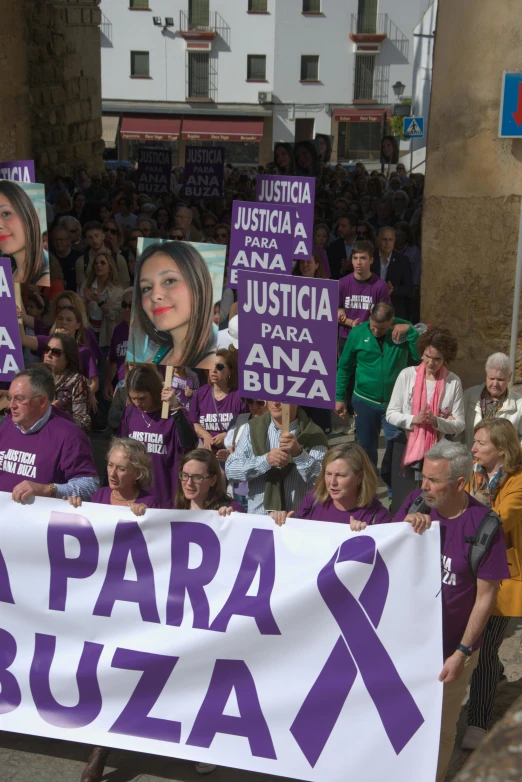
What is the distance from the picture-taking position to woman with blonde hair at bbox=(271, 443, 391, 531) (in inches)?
164

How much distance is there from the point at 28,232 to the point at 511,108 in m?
3.44

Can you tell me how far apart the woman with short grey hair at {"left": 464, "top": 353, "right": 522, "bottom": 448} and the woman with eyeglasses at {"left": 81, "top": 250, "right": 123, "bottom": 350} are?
3.71 m

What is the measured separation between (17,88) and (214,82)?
121 feet

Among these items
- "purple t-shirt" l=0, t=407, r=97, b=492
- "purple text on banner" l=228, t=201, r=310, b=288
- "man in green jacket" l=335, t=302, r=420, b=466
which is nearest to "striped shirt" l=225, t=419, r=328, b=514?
"purple t-shirt" l=0, t=407, r=97, b=492

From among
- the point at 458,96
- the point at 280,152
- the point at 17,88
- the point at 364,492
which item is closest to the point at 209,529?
the point at 364,492

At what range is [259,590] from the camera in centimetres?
401

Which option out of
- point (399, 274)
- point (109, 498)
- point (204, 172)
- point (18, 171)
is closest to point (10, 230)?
point (18, 171)

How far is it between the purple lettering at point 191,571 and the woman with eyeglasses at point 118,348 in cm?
359

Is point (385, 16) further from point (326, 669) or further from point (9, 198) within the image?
point (326, 669)

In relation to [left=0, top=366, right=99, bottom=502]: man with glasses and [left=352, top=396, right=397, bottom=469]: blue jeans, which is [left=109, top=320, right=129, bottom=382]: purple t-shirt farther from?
[left=0, top=366, right=99, bottom=502]: man with glasses

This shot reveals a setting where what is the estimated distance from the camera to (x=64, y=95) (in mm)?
17922

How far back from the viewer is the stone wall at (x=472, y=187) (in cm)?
738

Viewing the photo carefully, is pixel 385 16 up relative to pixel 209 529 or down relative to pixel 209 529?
up

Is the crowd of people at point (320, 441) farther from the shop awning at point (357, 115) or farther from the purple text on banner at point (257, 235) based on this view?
the shop awning at point (357, 115)
